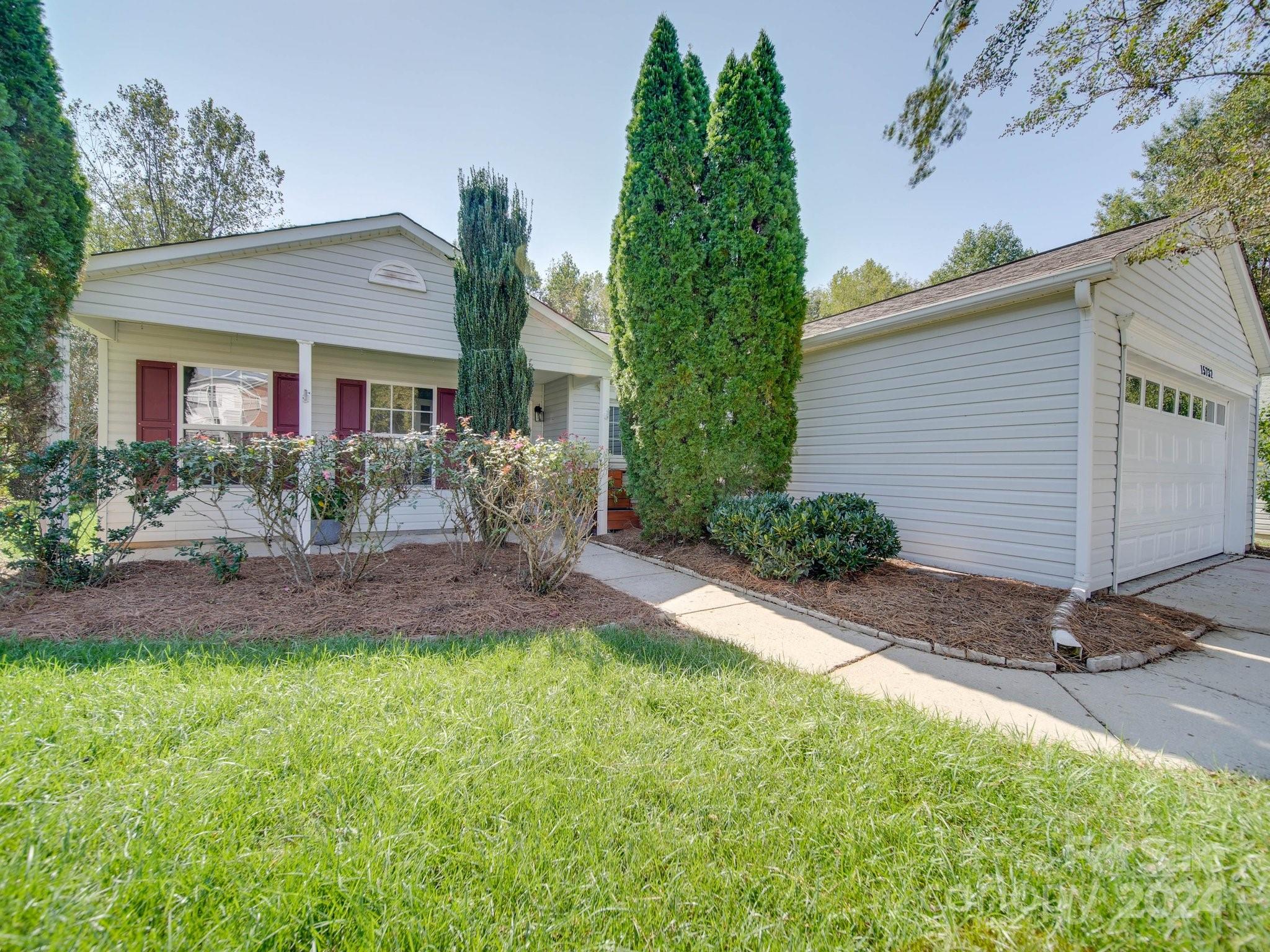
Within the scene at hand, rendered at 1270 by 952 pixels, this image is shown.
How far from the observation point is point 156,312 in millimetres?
5797

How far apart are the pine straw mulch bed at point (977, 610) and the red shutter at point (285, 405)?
6.54 m

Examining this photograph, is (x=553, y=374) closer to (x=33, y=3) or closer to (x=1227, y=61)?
(x=33, y=3)

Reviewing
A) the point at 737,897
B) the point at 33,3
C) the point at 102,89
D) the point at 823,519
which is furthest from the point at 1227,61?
the point at 102,89

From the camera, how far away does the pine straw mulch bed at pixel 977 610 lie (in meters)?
3.65

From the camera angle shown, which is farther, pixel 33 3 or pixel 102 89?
pixel 102 89

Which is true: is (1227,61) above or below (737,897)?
above

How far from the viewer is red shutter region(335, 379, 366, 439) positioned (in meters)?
7.89

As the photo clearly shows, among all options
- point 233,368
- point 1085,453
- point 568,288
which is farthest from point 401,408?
point 568,288

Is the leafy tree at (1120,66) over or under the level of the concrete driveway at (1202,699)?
over

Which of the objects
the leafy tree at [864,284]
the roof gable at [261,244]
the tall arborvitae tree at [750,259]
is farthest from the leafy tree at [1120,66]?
the leafy tree at [864,284]

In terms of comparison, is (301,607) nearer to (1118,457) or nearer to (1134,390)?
(1118,457)

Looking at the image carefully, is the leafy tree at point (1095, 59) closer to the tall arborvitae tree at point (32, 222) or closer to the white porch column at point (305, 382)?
the white porch column at point (305, 382)

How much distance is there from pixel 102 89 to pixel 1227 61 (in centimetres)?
2200

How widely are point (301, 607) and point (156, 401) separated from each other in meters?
5.34
